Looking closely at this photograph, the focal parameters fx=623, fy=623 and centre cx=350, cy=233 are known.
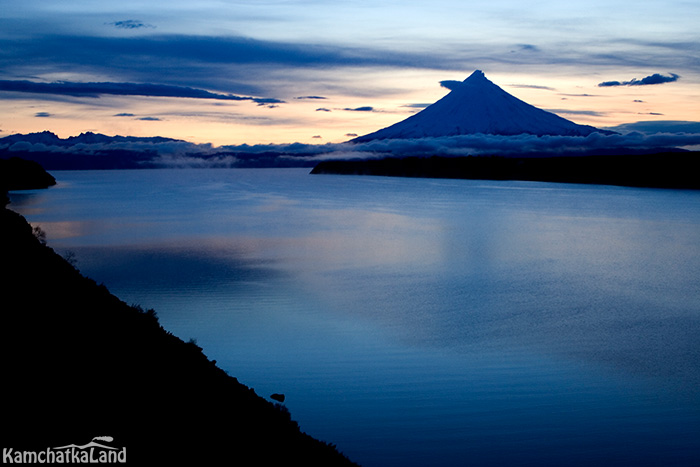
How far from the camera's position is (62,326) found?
659 centimetres

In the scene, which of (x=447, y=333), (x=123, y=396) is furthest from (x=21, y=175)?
(x=123, y=396)

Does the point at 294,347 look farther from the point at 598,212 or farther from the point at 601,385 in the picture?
the point at 598,212

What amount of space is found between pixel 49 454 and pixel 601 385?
25.7 feet

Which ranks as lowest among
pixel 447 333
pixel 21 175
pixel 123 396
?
pixel 447 333

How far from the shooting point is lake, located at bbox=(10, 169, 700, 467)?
7598 mm

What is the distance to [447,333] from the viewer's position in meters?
12.6

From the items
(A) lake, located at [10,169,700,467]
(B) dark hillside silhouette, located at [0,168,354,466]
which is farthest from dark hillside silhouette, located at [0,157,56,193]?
(B) dark hillside silhouette, located at [0,168,354,466]

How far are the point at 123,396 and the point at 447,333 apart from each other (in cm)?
835

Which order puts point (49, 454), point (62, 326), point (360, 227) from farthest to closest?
point (360, 227) → point (62, 326) → point (49, 454)

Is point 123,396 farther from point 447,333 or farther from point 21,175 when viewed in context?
point 21,175

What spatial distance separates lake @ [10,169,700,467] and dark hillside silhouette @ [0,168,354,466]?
161 cm

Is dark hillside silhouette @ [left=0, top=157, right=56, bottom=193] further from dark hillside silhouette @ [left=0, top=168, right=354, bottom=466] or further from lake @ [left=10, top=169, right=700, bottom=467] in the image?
dark hillside silhouette @ [left=0, top=168, right=354, bottom=466]

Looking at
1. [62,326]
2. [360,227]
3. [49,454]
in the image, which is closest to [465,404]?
[62,326]

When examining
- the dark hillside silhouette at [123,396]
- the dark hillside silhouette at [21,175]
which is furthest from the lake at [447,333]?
the dark hillside silhouette at [21,175]
